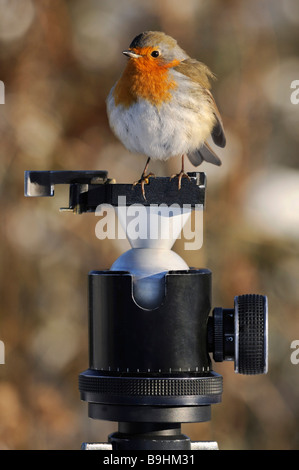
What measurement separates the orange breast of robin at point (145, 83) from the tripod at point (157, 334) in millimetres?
769

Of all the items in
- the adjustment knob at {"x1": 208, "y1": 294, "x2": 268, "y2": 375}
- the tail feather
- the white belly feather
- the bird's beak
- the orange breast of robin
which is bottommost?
the adjustment knob at {"x1": 208, "y1": 294, "x2": 268, "y2": 375}

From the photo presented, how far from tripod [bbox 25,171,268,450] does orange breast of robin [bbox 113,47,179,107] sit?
0.77m

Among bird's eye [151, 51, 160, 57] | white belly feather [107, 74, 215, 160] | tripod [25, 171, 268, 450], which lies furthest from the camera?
bird's eye [151, 51, 160, 57]

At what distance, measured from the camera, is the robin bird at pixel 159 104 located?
2590mm

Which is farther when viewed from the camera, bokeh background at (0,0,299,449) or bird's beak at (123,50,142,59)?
bokeh background at (0,0,299,449)

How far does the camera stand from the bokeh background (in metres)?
4.00

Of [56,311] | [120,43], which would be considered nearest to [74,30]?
[120,43]

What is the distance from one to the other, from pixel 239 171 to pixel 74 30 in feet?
3.15

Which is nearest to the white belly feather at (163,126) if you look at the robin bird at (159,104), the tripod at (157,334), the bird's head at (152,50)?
the robin bird at (159,104)

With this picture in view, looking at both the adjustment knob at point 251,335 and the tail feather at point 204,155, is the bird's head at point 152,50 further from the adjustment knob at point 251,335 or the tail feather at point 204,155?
the adjustment knob at point 251,335

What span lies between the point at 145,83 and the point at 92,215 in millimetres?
1306

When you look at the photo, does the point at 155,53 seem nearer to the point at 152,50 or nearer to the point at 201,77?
the point at 152,50

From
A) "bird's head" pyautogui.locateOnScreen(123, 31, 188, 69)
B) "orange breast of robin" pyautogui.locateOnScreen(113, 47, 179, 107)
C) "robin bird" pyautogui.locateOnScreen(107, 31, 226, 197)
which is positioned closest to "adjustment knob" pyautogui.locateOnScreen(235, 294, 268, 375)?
"robin bird" pyautogui.locateOnScreen(107, 31, 226, 197)

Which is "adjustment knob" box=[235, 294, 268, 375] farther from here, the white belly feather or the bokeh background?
the bokeh background
